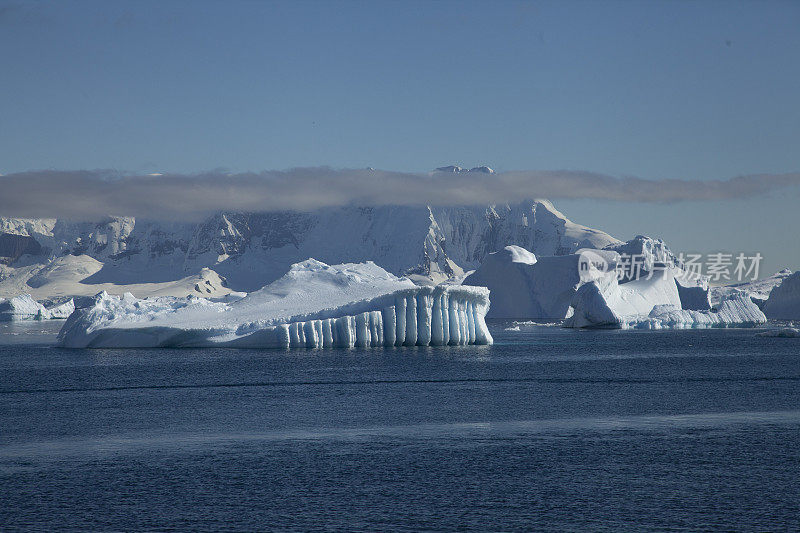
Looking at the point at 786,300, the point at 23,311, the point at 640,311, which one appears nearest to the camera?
the point at 640,311

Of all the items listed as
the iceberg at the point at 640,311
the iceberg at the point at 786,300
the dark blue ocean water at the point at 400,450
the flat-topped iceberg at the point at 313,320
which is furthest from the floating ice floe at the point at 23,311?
the dark blue ocean water at the point at 400,450

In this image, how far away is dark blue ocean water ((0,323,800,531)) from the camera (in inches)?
649

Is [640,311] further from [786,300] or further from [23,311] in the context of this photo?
[23,311]

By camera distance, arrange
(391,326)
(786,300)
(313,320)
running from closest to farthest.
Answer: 1. (313,320)
2. (391,326)
3. (786,300)

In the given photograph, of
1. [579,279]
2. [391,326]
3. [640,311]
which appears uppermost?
[579,279]

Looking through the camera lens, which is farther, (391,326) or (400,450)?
(391,326)

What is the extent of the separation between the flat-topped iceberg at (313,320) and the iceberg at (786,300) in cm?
6887

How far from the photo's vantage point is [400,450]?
2247 centimetres

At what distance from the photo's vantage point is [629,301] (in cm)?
11081

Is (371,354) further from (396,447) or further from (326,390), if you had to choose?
(396,447)

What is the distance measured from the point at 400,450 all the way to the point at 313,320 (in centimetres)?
3389

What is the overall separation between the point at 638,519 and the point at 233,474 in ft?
28.2

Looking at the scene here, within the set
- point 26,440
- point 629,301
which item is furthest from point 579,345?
point 26,440

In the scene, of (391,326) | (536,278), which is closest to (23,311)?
(536,278)
